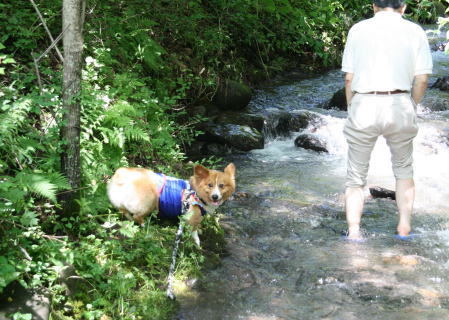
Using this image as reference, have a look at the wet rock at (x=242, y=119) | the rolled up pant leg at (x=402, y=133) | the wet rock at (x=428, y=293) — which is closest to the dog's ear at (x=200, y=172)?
the rolled up pant leg at (x=402, y=133)

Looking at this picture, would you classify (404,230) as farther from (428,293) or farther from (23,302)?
(23,302)

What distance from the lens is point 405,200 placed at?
5301mm

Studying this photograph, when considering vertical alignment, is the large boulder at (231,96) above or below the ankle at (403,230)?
above

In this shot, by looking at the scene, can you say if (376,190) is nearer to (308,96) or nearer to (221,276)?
(221,276)

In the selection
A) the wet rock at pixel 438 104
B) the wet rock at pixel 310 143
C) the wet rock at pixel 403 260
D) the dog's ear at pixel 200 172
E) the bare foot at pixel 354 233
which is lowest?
the wet rock at pixel 310 143

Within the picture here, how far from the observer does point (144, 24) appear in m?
8.11

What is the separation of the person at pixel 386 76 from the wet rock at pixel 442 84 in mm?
9146

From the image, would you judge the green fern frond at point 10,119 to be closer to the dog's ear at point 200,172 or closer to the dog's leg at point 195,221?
the dog's ear at point 200,172

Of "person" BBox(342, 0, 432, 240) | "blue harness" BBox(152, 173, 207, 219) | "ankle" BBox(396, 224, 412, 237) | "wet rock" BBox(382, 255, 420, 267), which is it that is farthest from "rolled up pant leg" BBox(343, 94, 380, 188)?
"blue harness" BBox(152, 173, 207, 219)

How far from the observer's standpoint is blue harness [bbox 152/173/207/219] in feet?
16.1

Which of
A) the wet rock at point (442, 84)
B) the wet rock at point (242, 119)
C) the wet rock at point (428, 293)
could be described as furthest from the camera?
the wet rock at point (442, 84)

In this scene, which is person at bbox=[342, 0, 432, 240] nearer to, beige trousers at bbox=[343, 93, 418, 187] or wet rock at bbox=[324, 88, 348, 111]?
beige trousers at bbox=[343, 93, 418, 187]

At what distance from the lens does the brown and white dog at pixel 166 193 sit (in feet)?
15.6

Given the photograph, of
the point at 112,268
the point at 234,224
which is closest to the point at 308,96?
the point at 234,224
